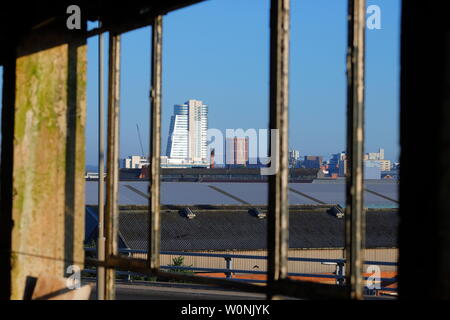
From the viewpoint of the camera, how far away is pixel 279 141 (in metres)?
3.98

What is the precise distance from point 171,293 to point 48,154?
1161 centimetres

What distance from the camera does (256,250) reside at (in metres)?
33.8

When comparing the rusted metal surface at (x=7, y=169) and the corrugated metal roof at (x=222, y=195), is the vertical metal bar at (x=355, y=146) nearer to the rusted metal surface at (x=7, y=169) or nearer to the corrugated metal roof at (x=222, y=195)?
the rusted metal surface at (x=7, y=169)

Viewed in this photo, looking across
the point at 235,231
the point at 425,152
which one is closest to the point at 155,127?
the point at 425,152

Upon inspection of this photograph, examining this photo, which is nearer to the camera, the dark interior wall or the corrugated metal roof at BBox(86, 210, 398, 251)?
the dark interior wall

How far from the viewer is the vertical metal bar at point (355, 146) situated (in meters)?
3.47

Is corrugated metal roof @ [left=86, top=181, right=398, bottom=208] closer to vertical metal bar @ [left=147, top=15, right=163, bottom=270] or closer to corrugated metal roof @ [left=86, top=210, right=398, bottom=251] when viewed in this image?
corrugated metal roof @ [left=86, top=210, right=398, bottom=251]

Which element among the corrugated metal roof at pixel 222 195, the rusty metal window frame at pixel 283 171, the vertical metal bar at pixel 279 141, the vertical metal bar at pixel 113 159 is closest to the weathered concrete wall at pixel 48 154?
the vertical metal bar at pixel 113 159

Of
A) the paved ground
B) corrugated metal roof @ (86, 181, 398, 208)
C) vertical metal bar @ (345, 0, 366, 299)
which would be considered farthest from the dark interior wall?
corrugated metal roof @ (86, 181, 398, 208)

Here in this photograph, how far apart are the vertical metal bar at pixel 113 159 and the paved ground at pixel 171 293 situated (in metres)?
10.3

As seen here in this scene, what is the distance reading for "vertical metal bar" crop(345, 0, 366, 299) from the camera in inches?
137

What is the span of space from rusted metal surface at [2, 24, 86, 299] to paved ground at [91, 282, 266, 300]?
32.0 feet

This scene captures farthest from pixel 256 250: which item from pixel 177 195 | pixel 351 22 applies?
pixel 351 22

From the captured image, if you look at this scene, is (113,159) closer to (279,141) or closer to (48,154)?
(48,154)
